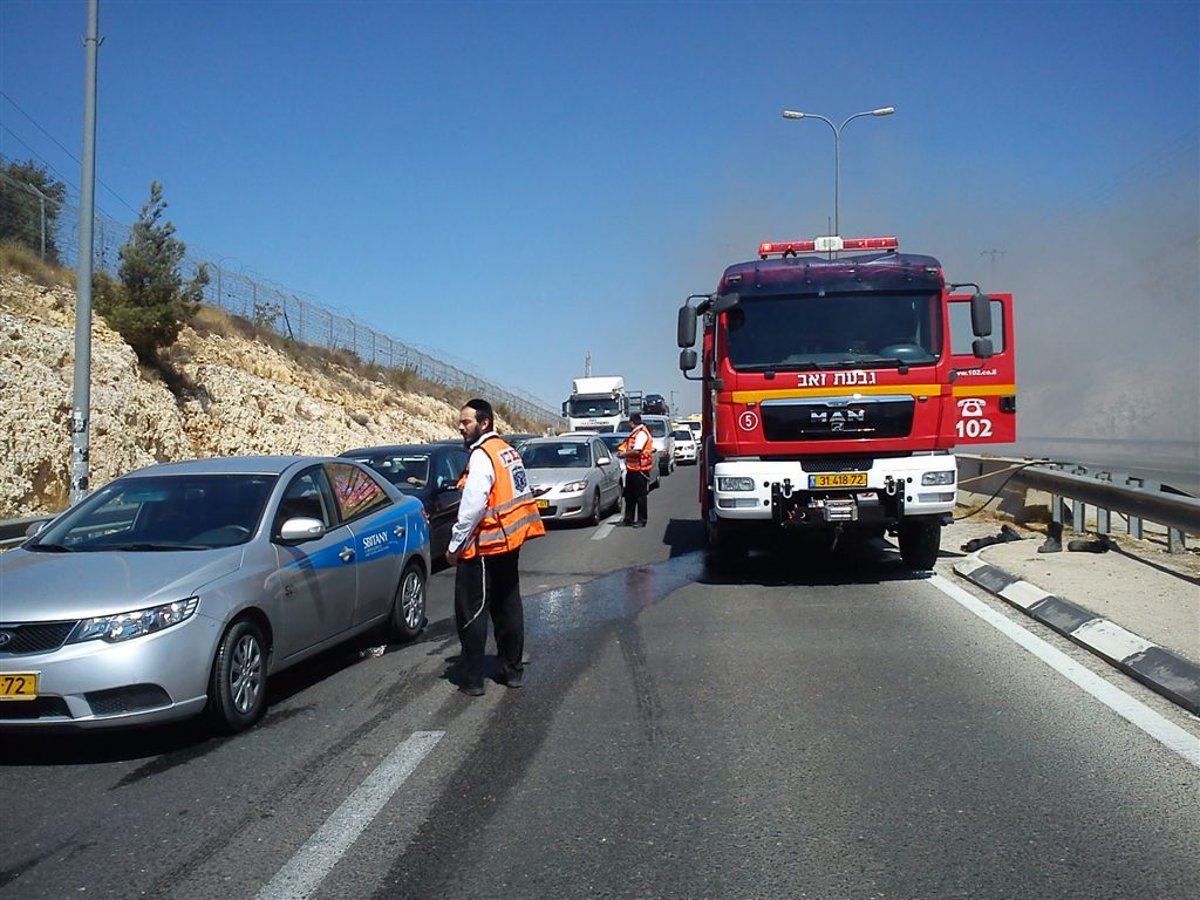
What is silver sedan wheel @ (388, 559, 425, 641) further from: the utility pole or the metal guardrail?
the utility pole

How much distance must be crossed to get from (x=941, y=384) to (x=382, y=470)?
6.65 metres

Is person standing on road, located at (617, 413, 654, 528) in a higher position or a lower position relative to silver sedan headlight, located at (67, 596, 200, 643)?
higher

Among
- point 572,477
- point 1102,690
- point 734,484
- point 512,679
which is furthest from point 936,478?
point 572,477

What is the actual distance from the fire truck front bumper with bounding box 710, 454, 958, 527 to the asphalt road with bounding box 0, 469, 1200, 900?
246 cm

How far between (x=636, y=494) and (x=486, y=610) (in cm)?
1062

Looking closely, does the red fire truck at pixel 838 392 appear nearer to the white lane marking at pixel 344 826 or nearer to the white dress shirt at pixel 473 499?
the white dress shirt at pixel 473 499

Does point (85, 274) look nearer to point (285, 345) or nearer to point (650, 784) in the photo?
point (650, 784)

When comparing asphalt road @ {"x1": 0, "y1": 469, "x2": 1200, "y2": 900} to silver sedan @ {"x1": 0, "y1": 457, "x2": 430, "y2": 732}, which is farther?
silver sedan @ {"x1": 0, "y1": 457, "x2": 430, "y2": 732}

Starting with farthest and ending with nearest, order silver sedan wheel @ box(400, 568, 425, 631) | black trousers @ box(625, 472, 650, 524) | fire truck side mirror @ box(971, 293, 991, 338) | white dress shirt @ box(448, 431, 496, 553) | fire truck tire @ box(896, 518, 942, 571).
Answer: black trousers @ box(625, 472, 650, 524), fire truck tire @ box(896, 518, 942, 571), fire truck side mirror @ box(971, 293, 991, 338), silver sedan wheel @ box(400, 568, 425, 631), white dress shirt @ box(448, 431, 496, 553)

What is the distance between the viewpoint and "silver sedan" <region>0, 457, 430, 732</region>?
18.3 feet

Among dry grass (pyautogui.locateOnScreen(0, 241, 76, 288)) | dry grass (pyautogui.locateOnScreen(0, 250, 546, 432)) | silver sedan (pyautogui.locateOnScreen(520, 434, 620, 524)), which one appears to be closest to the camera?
silver sedan (pyautogui.locateOnScreen(520, 434, 620, 524))

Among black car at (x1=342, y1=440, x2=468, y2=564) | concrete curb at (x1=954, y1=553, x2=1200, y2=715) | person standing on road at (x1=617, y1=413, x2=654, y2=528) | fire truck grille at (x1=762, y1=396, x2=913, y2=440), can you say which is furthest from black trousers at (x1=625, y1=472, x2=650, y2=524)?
concrete curb at (x1=954, y1=553, x2=1200, y2=715)

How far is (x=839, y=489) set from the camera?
1091cm

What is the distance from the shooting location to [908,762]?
5.48 m
